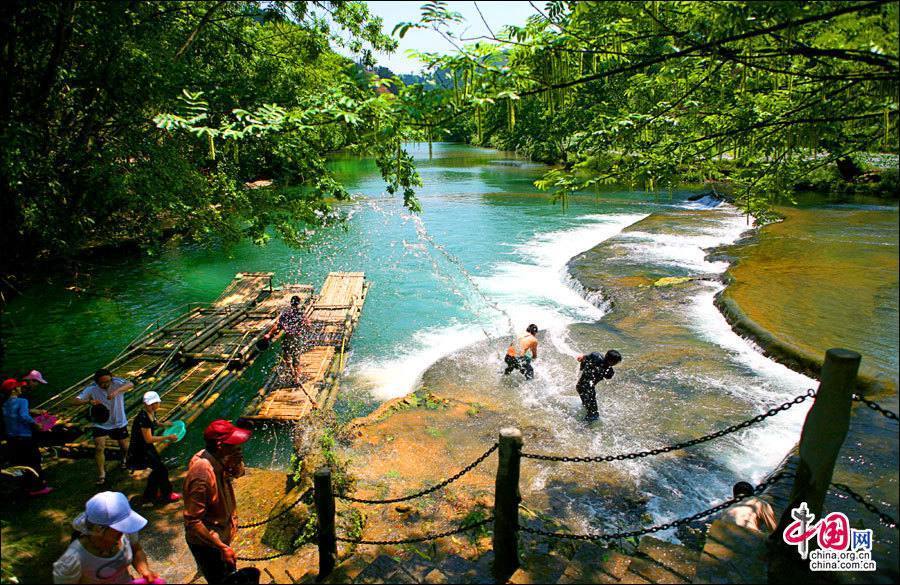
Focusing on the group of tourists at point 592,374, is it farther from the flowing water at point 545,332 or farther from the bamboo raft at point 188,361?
the bamboo raft at point 188,361

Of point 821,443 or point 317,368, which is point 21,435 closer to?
point 317,368

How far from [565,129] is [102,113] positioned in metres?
8.04

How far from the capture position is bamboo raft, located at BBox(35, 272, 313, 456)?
32.0 feet

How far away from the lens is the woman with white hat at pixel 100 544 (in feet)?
11.9

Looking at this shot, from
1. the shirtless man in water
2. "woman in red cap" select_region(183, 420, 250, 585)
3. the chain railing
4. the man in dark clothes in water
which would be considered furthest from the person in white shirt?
the man in dark clothes in water

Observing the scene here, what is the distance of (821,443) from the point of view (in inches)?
164

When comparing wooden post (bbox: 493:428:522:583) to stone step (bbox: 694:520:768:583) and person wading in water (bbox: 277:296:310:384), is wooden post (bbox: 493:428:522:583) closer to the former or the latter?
stone step (bbox: 694:520:768:583)

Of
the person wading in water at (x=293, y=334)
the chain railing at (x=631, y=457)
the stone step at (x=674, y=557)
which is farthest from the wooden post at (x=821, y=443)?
the person wading in water at (x=293, y=334)

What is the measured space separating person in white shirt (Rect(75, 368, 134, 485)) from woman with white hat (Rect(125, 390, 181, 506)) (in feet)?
2.03

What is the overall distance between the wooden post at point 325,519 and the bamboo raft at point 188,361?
4.99 metres

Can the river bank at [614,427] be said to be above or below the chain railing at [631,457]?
below

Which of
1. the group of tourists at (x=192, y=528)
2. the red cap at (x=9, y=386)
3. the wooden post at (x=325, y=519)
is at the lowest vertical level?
the wooden post at (x=325, y=519)

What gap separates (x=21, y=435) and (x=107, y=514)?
5193mm

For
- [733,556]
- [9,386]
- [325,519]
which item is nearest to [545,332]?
[325,519]
